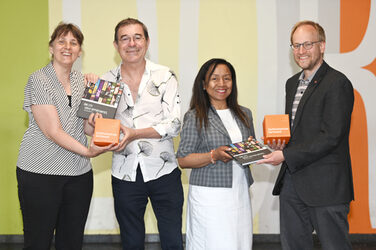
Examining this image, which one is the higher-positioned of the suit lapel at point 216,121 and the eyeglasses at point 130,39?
the eyeglasses at point 130,39

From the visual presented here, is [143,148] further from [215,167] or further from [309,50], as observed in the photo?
[309,50]

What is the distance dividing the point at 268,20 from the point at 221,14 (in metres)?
0.48

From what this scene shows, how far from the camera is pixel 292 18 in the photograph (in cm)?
380

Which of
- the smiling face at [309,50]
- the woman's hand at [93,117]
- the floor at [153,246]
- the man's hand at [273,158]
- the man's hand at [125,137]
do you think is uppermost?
the smiling face at [309,50]

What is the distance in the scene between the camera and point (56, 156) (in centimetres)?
215

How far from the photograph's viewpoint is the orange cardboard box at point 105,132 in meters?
2.09

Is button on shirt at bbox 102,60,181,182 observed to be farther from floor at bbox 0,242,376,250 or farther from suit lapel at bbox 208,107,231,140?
floor at bbox 0,242,376,250

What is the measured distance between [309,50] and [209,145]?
2.75 feet

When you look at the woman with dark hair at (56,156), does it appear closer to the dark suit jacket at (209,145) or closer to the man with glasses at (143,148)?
the man with glasses at (143,148)

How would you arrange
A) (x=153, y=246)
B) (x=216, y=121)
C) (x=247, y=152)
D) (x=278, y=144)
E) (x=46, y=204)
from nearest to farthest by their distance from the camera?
(x=46, y=204), (x=247, y=152), (x=278, y=144), (x=216, y=121), (x=153, y=246)

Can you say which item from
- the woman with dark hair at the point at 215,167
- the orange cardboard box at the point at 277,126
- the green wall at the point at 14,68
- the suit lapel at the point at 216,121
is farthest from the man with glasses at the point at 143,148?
the green wall at the point at 14,68

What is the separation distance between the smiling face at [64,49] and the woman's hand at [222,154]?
40.2 inches

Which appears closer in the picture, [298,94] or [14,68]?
[298,94]

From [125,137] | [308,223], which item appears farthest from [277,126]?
[125,137]
